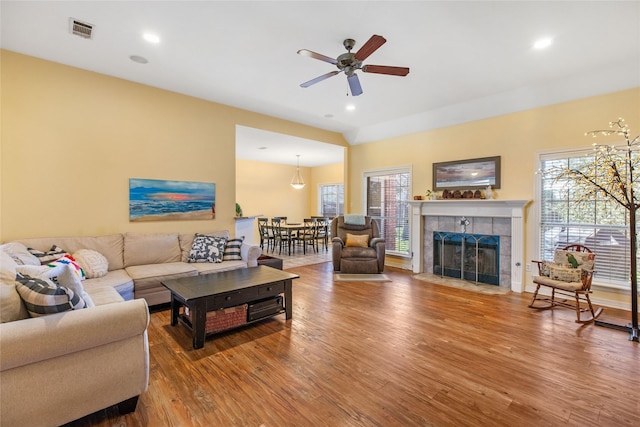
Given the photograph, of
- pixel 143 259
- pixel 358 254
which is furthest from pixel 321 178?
pixel 143 259

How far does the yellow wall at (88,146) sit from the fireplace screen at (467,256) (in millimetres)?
4165

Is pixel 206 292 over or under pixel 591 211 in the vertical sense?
under

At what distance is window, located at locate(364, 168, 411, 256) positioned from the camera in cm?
618

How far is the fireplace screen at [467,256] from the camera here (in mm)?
4902

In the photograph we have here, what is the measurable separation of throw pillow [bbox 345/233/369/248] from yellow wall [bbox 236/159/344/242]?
4780 millimetres

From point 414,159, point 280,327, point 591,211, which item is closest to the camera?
point 280,327

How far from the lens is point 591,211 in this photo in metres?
3.97

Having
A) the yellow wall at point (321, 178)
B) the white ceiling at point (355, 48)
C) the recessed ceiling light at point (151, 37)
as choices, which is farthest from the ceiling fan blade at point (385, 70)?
the yellow wall at point (321, 178)

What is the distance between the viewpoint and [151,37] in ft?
9.98

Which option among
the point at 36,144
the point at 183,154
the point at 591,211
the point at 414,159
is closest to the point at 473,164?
the point at 414,159

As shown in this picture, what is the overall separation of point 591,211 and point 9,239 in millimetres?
7302

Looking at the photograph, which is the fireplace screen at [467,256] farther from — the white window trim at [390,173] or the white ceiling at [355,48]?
the white ceiling at [355,48]

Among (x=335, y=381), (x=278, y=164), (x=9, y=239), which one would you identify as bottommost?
(x=335, y=381)

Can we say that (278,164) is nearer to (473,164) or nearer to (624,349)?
(473,164)
